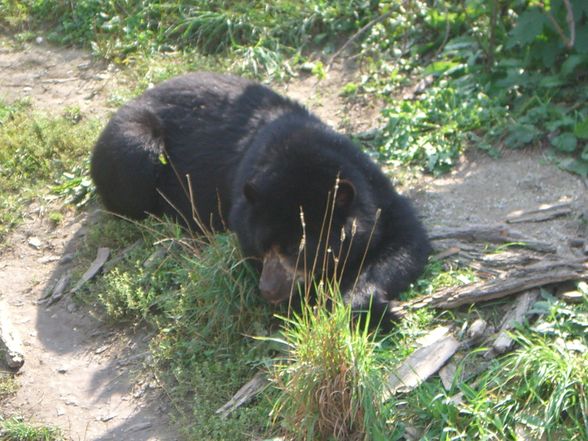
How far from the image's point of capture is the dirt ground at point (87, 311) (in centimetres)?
647

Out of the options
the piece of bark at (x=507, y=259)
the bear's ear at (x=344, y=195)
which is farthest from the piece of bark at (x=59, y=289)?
the piece of bark at (x=507, y=259)

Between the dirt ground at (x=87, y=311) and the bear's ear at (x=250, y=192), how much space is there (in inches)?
54.9

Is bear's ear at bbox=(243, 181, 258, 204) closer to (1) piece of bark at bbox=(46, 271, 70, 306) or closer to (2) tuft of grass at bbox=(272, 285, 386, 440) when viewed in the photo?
(2) tuft of grass at bbox=(272, 285, 386, 440)

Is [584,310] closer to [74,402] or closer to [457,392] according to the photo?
[457,392]

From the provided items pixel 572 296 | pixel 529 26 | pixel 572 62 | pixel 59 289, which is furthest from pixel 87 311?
pixel 572 62

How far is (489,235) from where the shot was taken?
→ 23.1 ft

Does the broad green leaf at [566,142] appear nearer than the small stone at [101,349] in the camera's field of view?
No

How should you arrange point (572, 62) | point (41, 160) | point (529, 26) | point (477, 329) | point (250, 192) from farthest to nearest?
point (41, 160) < point (529, 26) < point (572, 62) < point (250, 192) < point (477, 329)

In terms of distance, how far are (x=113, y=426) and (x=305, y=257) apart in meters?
1.64

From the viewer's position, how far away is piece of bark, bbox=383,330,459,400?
5.73m

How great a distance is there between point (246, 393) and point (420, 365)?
1112 millimetres

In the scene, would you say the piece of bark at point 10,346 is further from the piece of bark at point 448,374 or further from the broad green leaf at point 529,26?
the broad green leaf at point 529,26

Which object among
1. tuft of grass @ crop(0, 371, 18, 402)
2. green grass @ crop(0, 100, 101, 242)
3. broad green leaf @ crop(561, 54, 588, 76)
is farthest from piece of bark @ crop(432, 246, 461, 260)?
green grass @ crop(0, 100, 101, 242)

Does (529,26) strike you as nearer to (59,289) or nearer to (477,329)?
(477,329)
